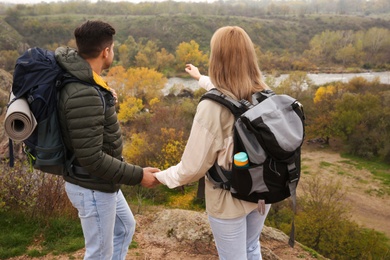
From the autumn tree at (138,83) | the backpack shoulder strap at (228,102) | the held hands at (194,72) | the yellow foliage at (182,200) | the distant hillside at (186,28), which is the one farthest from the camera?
the distant hillside at (186,28)

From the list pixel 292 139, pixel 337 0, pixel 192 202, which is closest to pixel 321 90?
pixel 192 202

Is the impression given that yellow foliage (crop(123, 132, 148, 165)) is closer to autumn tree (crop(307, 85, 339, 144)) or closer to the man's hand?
autumn tree (crop(307, 85, 339, 144))

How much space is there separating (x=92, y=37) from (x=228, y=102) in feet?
3.02

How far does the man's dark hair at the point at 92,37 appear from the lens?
83.4 inches

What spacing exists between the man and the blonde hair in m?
0.67

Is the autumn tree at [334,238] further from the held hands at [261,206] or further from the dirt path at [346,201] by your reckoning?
the held hands at [261,206]

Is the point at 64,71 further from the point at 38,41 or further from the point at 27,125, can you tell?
the point at 38,41

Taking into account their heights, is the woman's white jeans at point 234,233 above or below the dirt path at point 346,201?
above

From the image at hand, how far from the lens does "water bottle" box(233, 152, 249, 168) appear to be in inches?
78.7

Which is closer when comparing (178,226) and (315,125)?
(178,226)

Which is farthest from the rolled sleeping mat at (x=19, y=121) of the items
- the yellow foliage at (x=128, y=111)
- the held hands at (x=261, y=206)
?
the yellow foliage at (x=128, y=111)

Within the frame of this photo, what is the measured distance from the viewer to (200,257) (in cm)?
431

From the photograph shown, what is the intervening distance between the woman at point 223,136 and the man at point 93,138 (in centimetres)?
40

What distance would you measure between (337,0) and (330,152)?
6347 inches
